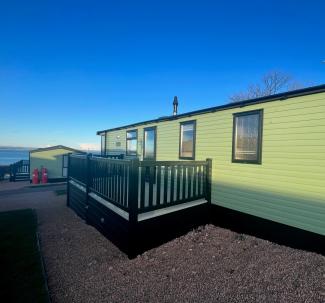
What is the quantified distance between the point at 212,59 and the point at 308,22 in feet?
14.5

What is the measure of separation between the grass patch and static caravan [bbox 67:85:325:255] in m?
1.32

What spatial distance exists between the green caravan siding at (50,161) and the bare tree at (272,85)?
1938cm

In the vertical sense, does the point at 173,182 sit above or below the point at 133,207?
above

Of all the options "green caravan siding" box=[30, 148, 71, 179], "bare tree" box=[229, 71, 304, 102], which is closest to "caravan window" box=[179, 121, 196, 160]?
"green caravan siding" box=[30, 148, 71, 179]

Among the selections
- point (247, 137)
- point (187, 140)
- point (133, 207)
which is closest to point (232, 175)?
point (247, 137)

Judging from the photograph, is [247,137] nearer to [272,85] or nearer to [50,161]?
[50,161]

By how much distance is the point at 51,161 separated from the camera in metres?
15.1

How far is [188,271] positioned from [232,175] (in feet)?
8.16

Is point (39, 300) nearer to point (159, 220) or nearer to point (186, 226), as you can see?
point (159, 220)

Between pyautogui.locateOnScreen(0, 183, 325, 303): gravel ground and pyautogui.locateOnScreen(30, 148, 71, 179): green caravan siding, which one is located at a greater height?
pyautogui.locateOnScreen(30, 148, 71, 179): green caravan siding

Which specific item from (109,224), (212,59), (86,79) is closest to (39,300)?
(109,224)

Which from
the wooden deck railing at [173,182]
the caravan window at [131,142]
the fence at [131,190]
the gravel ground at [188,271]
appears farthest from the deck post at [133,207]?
the caravan window at [131,142]

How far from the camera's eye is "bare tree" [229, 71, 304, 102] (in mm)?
19484

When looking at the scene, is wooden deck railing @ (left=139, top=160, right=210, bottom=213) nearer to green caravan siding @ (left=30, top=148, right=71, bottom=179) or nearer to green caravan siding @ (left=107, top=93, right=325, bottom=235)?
green caravan siding @ (left=107, top=93, right=325, bottom=235)
